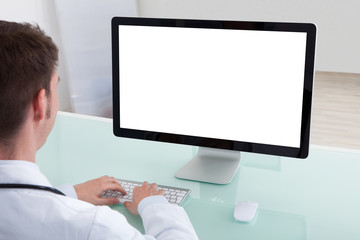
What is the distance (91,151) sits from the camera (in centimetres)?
165

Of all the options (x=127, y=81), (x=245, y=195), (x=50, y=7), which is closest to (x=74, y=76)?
(x=50, y=7)

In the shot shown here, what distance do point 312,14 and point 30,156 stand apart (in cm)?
420

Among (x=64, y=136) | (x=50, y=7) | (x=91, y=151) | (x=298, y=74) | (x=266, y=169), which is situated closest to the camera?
(x=298, y=74)

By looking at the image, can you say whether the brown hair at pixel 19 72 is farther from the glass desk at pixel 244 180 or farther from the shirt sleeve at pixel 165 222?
the glass desk at pixel 244 180

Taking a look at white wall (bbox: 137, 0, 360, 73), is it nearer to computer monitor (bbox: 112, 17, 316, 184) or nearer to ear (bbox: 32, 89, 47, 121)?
computer monitor (bbox: 112, 17, 316, 184)

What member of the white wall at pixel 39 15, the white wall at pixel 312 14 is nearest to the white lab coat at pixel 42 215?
the white wall at pixel 39 15

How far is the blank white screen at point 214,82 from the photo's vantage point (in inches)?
50.8

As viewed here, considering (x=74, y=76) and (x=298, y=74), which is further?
(x=74, y=76)

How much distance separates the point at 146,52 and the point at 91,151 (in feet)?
1.46

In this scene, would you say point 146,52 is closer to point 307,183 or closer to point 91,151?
point 91,151

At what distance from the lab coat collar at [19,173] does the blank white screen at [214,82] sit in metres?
0.68

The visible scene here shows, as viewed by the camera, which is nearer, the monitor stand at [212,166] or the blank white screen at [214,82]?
the blank white screen at [214,82]

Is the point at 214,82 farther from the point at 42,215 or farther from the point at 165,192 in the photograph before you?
the point at 42,215

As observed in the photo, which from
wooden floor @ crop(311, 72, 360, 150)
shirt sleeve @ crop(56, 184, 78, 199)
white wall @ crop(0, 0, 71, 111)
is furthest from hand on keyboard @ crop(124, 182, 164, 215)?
wooden floor @ crop(311, 72, 360, 150)
